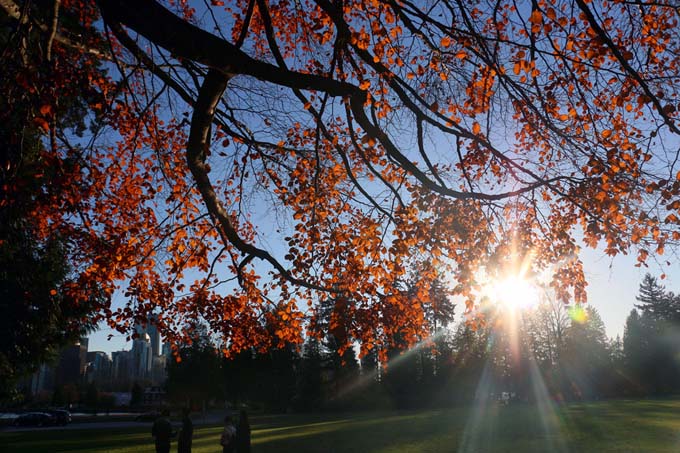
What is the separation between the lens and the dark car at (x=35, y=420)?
3647 centimetres

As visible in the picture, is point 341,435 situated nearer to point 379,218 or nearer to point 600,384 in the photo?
point 379,218

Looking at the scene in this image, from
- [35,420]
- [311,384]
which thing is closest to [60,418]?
[35,420]

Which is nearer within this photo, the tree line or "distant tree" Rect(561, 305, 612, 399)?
the tree line

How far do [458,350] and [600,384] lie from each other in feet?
64.1

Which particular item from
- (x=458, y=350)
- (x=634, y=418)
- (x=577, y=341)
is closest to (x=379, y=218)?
(x=634, y=418)

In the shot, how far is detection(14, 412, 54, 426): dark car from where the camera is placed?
120 ft

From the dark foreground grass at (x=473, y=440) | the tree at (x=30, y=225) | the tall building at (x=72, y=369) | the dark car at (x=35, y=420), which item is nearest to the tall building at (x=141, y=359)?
the tall building at (x=72, y=369)

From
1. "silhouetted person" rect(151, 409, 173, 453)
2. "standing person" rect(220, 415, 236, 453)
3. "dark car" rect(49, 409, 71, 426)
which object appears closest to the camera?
"silhouetted person" rect(151, 409, 173, 453)

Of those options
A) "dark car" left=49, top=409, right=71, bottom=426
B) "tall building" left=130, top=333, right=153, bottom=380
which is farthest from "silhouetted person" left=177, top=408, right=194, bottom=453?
"tall building" left=130, top=333, right=153, bottom=380

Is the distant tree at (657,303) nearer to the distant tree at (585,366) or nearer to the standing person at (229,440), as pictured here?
the distant tree at (585,366)

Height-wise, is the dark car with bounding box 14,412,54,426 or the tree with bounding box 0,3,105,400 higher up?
the tree with bounding box 0,3,105,400

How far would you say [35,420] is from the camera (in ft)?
120

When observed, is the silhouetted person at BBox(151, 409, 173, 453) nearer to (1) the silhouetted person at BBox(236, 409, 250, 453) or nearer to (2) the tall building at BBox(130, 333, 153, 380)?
(1) the silhouetted person at BBox(236, 409, 250, 453)

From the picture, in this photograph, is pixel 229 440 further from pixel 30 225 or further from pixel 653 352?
pixel 653 352
